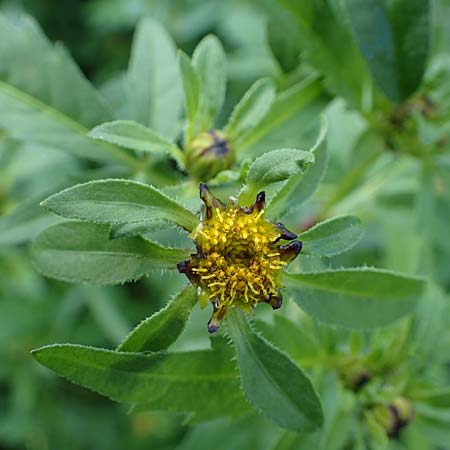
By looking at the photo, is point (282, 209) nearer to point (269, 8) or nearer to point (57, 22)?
point (269, 8)

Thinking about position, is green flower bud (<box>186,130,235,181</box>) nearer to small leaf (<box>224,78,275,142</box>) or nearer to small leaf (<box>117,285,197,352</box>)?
small leaf (<box>224,78,275,142</box>)

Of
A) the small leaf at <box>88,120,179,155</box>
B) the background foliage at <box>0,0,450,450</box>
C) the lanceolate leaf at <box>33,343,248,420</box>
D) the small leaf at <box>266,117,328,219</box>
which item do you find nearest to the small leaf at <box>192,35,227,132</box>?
the background foliage at <box>0,0,450,450</box>

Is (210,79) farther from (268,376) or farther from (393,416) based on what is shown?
(393,416)

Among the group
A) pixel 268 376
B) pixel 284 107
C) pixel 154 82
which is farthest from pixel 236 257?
pixel 154 82

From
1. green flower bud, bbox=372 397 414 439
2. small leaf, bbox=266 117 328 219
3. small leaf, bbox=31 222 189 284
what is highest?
small leaf, bbox=31 222 189 284

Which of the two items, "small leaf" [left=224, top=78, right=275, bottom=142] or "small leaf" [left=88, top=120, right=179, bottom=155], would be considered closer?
"small leaf" [left=88, top=120, right=179, bottom=155]

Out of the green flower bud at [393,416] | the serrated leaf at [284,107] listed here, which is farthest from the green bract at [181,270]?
the green flower bud at [393,416]
